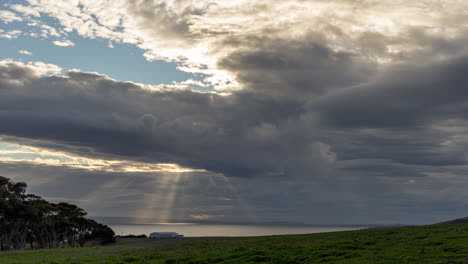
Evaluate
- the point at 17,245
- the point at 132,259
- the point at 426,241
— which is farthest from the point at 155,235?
the point at 426,241

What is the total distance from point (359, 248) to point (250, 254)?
11015 millimetres

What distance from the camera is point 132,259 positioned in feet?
143

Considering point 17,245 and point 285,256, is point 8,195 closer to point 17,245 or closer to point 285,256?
point 17,245

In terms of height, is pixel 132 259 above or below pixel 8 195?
below

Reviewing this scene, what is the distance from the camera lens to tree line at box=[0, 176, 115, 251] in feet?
328

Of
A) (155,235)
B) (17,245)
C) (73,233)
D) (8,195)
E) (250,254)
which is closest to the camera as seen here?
(250,254)

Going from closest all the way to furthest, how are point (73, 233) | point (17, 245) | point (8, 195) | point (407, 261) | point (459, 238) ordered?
1. point (407, 261)
2. point (459, 238)
3. point (8, 195)
4. point (17, 245)
5. point (73, 233)

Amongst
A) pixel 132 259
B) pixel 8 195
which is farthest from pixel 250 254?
pixel 8 195

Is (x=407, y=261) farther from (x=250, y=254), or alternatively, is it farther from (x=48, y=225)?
(x=48, y=225)

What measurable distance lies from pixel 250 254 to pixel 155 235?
514 ft

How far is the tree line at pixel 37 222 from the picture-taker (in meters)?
99.9

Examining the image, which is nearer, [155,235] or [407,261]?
[407,261]

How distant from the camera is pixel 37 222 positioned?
121 meters

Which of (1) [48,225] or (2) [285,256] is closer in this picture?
(2) [285,256]
